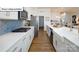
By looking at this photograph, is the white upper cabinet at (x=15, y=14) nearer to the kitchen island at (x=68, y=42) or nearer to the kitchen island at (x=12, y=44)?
the kitchen island at (x=12, y=44)

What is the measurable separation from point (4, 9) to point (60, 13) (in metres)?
0.40

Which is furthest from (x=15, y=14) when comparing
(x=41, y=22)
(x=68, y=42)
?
(x=68, y=42)

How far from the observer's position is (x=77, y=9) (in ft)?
2.50

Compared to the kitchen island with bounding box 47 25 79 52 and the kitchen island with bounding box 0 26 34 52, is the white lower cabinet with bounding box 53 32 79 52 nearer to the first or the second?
the kitchen island with bounding box 47 25 79 52

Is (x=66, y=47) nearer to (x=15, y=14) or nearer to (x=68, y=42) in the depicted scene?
(x=68, y=42)

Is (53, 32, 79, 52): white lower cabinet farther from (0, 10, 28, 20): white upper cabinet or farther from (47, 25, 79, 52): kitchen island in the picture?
(0, 10, 28, 20): white upper cabinet

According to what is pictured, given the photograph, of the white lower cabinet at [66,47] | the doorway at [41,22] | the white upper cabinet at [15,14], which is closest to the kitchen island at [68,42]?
the white lower cabinet at [66,47]

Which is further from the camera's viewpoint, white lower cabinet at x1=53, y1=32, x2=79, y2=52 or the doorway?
the doorway

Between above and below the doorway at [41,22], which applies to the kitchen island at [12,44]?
below

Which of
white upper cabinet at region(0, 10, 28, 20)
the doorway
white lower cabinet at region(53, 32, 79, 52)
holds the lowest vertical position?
white lower cabinet at region(53, 32, 79, 52)

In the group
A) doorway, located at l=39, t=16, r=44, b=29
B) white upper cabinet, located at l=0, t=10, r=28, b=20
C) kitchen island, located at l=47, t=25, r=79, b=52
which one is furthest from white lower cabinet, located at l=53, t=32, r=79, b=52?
white upper cabinet, located at l=0, t=10, r=28, b=20

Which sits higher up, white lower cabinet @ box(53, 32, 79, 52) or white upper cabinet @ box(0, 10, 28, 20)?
white upper cabinet @ box(0, 10, 28, 20)
